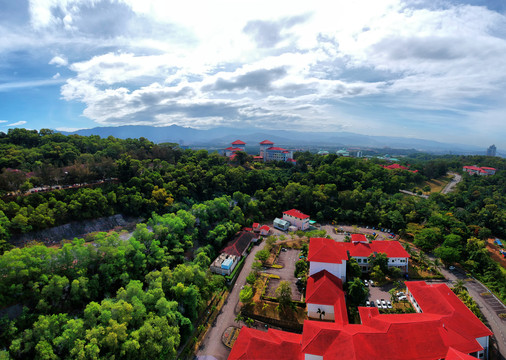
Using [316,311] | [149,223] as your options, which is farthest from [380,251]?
[149,223]

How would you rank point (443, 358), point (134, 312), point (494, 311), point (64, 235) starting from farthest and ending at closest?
1. point (64, 235)
2. point (494, 311)
3. point (134, 312)
4. point (443, 358)

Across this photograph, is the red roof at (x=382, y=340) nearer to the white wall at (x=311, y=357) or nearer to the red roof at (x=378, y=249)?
the white wall at (x=311, y=357)

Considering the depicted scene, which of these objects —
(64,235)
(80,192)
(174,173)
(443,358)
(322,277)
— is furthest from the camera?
(174,173)

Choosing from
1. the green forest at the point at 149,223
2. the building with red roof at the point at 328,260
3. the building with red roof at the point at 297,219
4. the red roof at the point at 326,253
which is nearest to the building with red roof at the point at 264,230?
the green forest at the point at 149,223

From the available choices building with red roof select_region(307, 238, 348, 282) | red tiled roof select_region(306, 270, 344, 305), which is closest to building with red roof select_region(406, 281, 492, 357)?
building with red roof select_region(307, 238, 348, 282)

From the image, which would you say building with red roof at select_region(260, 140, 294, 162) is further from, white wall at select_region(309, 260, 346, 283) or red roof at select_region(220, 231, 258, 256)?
white wall at select_region(309, 260, 346, 283)

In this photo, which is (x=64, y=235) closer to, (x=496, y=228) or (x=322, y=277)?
(x=322, y=277)

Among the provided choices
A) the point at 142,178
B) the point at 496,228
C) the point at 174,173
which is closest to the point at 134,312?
the point at 142,178
